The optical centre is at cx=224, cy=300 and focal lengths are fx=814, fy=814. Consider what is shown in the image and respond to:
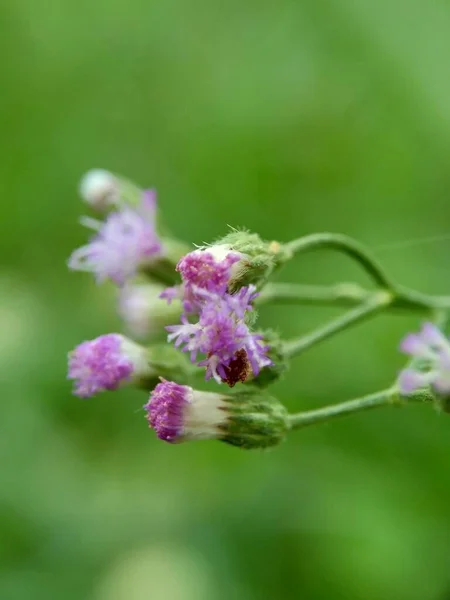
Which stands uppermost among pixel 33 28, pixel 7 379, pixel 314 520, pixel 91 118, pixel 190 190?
pixel 33 28

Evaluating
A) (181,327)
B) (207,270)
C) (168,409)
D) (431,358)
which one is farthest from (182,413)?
(431,358)

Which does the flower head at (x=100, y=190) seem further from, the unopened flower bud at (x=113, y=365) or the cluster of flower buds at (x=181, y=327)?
the unopened flower bud at (x=113, y=365)

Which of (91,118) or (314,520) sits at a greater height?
(91,118)

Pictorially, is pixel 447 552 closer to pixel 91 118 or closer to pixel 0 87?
pixel 91 118

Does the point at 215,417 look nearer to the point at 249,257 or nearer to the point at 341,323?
the point at 249,257

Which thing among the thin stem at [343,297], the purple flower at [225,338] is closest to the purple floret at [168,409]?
the purple flower at [225,338]

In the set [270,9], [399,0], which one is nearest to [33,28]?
[270,9]

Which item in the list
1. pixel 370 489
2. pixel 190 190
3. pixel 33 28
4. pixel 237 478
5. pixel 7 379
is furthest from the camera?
pixel 33 28
